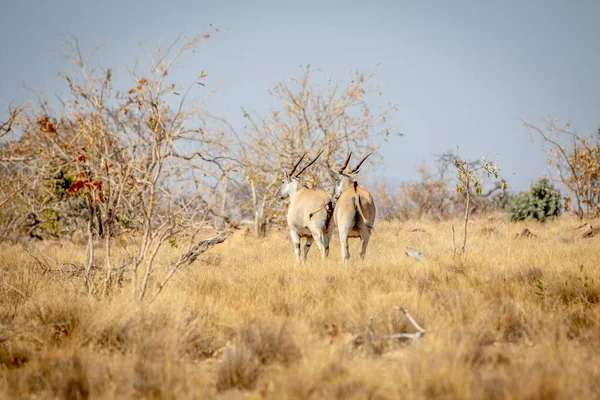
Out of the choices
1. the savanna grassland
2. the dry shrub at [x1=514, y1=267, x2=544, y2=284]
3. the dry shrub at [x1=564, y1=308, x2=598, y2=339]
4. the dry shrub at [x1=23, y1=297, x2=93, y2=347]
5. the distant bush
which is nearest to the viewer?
the savanna grassland

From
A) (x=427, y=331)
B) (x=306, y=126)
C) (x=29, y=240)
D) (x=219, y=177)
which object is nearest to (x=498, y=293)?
(x=427, y=331)

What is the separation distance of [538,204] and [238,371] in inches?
673

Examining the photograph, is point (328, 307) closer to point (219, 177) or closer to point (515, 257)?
point (219, 177)

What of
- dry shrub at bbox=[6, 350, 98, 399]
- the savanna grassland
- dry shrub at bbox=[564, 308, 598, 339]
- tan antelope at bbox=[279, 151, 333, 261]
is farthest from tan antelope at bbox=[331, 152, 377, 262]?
dry shrub at bbox=[6, 350, 98, 399]

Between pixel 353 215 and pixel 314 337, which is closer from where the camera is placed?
pixel 314 337

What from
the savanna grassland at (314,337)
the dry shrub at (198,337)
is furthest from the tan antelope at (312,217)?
the dry shrub at (198,337)

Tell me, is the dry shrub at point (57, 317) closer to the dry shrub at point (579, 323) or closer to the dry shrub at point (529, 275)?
the dry shrub at point (579, 323)

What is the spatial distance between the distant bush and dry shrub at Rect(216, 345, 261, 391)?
16.6 metres

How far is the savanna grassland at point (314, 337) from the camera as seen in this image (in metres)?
3.24

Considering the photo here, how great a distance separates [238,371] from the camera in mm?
3629

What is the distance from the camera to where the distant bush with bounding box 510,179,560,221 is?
1731 cm

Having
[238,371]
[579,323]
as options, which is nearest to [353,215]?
[579,323]

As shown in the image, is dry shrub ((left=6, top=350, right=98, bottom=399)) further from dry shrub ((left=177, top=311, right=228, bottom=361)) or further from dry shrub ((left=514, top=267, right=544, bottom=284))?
dry shrub ((left=514, top=267, right=544, bottom=284))

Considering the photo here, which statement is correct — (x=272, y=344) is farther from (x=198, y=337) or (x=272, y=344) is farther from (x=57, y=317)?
(x=57, y=317)
